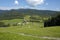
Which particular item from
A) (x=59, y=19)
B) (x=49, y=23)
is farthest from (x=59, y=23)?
(x=49, y=23)

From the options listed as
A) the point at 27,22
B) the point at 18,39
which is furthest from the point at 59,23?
the point at 18,39

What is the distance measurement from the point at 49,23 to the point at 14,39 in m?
105

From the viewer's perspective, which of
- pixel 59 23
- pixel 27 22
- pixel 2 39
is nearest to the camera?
pixel 2 39

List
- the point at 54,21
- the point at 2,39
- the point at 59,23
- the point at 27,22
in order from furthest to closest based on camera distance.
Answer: the point at 27,22 < the point at 54,21 < the point at 59,23 < the point at 2,39

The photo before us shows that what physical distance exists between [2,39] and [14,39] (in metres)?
1.74

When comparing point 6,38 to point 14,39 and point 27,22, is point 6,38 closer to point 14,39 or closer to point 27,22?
point 14,39

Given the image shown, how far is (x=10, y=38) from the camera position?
23422mm

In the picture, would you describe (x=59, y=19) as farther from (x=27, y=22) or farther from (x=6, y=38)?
(x=6, y=38)

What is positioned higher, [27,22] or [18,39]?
[18,39]

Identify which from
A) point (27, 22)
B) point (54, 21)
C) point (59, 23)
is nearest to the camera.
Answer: point (59, 23)

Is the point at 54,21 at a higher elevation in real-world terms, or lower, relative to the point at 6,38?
lower

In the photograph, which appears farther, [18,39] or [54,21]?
[54,21]

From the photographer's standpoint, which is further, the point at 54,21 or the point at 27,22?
the point at 27,22

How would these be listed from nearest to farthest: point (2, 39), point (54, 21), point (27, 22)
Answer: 1. point (2, 39)
2. point (54, 21)
3. point (27, 22)
